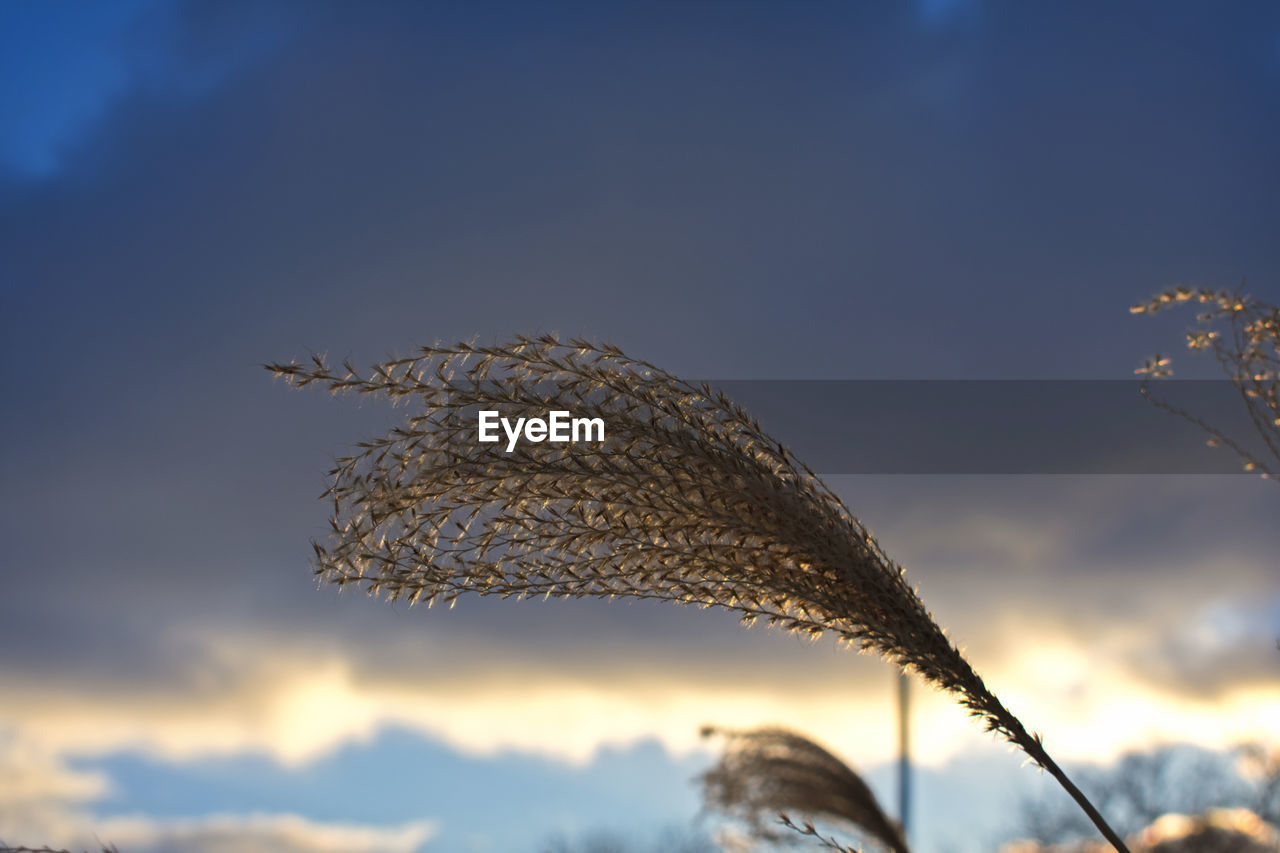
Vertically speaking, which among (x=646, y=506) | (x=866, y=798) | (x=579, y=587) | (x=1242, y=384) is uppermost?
(x=1242, y=384)

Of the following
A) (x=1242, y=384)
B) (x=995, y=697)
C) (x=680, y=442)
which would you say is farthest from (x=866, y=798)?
(x=680, y=442)

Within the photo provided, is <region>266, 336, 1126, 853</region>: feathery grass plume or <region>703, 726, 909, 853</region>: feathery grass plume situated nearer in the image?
<region>266, 336, 1126, 853</region>: feathery grass plume

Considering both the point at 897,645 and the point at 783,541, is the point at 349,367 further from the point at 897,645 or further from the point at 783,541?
the point at 897,645

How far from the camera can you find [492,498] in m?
2.17

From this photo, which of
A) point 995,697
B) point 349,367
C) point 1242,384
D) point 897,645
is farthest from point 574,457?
point 1242,384

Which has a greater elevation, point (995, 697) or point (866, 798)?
point (995, 697)

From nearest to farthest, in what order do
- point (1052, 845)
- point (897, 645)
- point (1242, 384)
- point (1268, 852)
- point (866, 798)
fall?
1. point (897, 645)
2. point (1242, 384)
3. point (866, 798)
4. point (1268, 852)
5. point (1052, 845)

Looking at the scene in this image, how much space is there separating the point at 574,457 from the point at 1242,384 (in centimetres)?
258

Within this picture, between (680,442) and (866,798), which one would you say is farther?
(866,798)

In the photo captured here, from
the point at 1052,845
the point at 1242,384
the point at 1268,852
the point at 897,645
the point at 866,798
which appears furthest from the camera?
the point at 1052,845

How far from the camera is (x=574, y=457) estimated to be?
Answer: 214cm

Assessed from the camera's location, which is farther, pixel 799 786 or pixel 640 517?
pixel 799 786

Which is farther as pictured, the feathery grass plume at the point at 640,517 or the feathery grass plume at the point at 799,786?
the feathery grass plume at the point at 799,786

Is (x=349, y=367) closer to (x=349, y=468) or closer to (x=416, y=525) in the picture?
(x=349, y=468)
